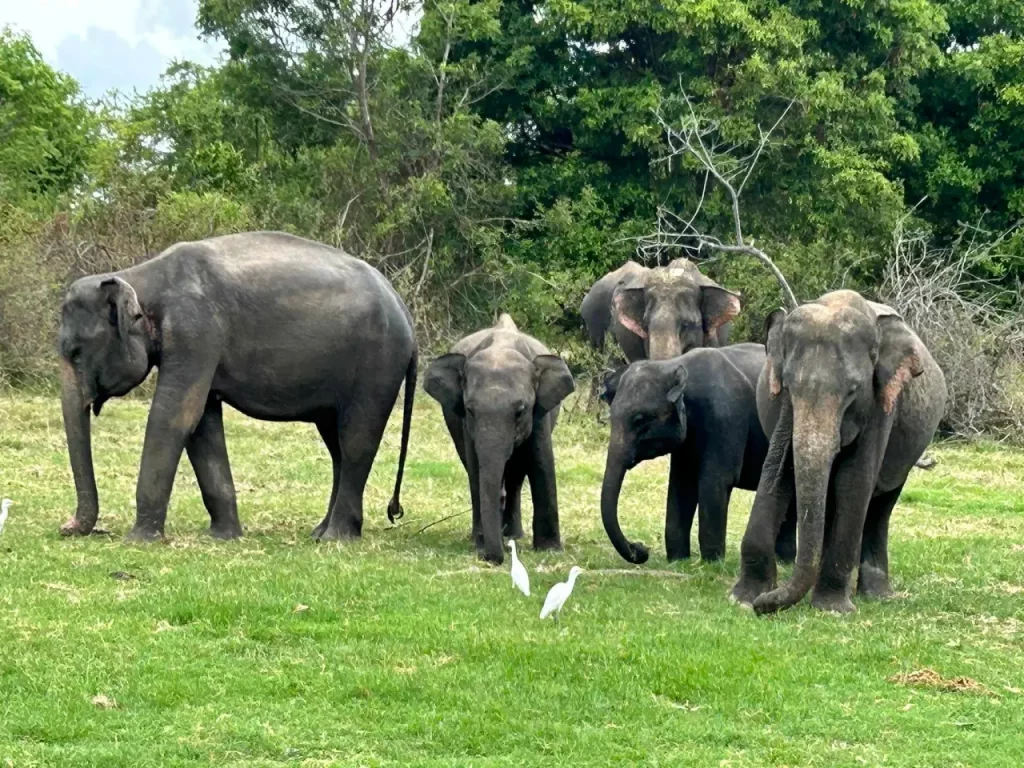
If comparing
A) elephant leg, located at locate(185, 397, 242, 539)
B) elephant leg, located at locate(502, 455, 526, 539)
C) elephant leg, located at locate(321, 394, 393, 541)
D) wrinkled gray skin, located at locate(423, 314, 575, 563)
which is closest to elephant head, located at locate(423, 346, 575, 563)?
wrinkled gray skin, located at locate(423, 314, 575, 563)

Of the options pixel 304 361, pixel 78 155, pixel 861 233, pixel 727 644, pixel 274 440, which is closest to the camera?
pixel 727 644

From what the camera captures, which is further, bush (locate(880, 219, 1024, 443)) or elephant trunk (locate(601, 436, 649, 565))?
bush (locate(880, 219, 1024, 443))

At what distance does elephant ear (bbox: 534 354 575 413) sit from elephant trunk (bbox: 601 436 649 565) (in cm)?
72

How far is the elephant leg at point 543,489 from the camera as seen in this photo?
37.3 feet

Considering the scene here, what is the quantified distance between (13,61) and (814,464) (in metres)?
42.7

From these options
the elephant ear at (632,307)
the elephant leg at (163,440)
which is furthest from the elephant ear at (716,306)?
the elephant leg at (163,440)

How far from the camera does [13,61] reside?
155 ft

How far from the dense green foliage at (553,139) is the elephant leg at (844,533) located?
48.8ft

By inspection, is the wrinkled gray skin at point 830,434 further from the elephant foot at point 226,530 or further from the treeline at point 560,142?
the treeline at point 560,142

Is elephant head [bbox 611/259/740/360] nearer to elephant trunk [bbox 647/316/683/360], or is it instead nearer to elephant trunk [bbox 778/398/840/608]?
elephant trunk [bbox 647/316/683/360]

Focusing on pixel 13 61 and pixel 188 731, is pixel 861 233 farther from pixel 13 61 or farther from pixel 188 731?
pixel 13 61

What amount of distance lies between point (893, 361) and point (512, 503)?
385 centimetres

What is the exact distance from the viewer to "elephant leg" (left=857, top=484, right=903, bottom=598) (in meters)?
9.77

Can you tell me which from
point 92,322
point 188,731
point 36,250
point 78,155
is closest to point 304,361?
point 92,322
